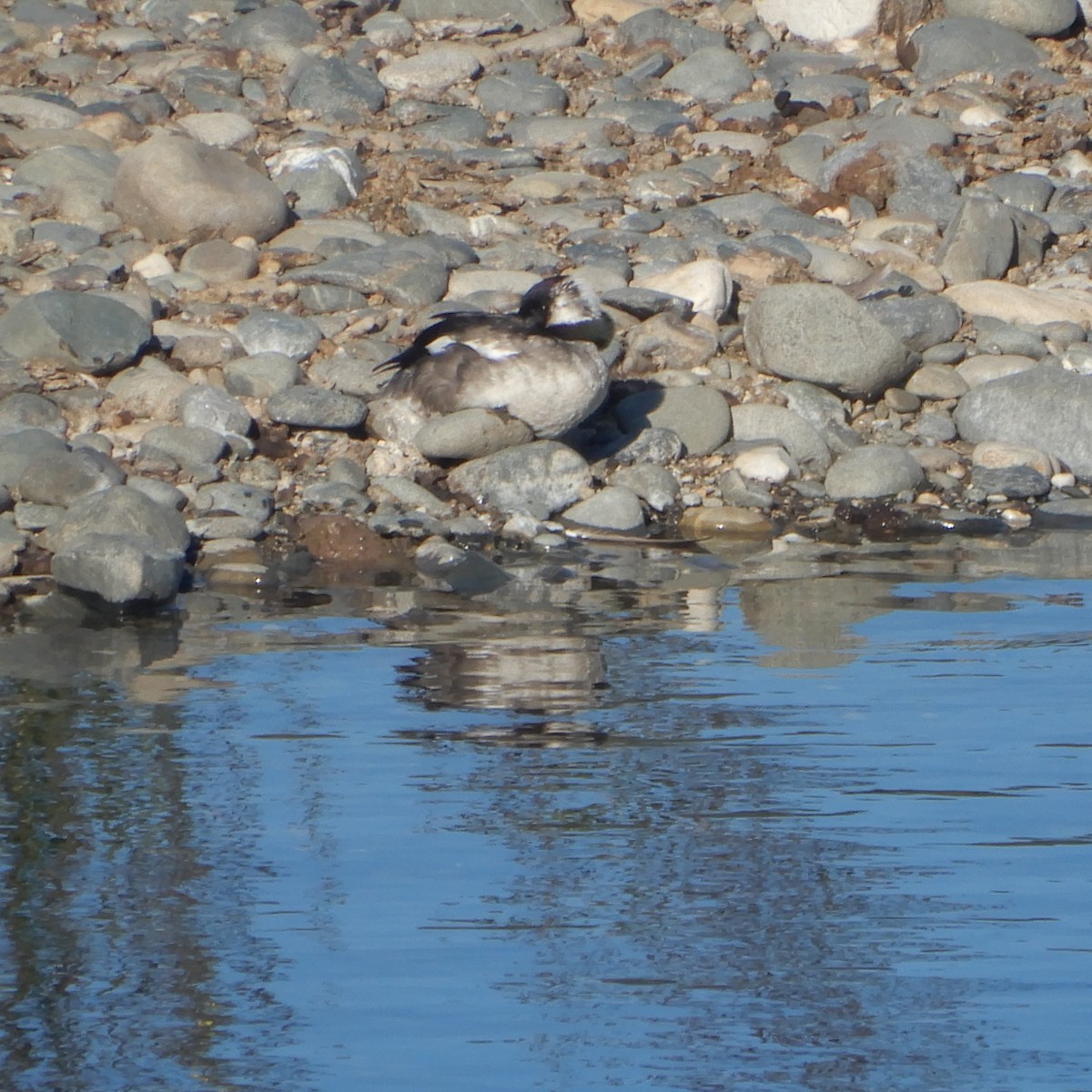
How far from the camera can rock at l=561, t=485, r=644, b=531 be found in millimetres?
8266

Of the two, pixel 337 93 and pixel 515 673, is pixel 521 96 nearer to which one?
pixel 337 93

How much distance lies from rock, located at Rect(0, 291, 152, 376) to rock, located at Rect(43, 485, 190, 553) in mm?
1933

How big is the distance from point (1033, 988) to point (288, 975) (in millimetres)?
1391

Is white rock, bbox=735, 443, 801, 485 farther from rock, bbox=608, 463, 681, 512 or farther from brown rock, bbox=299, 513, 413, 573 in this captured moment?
brown rock, bbox=299, 513, 413, 573

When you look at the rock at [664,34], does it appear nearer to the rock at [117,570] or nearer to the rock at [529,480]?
the rock at [529,480]

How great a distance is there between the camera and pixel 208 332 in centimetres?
972

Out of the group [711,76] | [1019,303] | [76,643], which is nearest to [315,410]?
[76,643]

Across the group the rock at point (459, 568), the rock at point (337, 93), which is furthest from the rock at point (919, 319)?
the rock at point (337, 93)

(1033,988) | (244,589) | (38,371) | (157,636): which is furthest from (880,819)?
(38,371)

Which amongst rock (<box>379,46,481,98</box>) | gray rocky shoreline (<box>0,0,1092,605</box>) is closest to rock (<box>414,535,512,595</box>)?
gray rocky shoreline (<box>0,0,1092,605</box>)

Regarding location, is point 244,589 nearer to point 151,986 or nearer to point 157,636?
point 157,636

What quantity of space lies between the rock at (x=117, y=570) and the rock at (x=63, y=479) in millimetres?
984

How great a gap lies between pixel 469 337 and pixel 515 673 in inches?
123

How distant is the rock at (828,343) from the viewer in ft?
31.1
